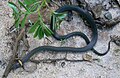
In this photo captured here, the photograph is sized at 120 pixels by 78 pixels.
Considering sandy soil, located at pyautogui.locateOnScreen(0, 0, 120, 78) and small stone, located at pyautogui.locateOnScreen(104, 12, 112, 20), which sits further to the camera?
small stone, located at pyautogui.locateOnScreen(104, 12, 112, 20)

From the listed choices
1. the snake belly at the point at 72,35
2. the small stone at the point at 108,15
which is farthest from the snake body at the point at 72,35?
the small stone at the point at 108,15

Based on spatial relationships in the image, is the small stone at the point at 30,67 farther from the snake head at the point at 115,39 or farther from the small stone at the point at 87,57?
the snake head at the point at 115,39

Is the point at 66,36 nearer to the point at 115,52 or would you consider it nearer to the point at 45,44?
the point at 45,44

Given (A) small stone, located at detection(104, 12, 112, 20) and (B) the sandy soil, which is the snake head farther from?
(A) small stone, located at detection(104, 12, 112, 20)

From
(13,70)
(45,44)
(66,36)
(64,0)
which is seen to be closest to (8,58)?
(13,70)

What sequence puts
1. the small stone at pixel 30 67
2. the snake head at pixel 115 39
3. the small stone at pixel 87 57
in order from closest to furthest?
the small stone at pixel 30 67, the small stone at pixel 87 57, the snake head at pixel 115 39

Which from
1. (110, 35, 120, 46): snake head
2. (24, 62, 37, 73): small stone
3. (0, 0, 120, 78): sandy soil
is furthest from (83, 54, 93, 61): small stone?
(24, 62, 37, 73): small stone

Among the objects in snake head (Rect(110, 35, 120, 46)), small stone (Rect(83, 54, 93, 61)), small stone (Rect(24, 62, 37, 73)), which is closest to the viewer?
small stone (Rect(24, 62, 37, 73))

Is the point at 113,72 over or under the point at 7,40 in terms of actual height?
under
